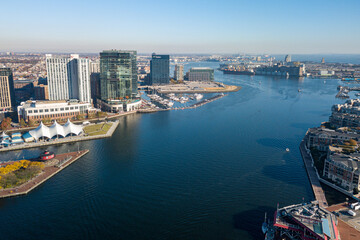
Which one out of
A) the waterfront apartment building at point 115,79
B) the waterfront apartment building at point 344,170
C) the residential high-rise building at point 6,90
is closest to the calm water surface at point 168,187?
the waterfront apartment building at point 344,170

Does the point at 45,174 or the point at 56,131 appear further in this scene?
the point at 56,131

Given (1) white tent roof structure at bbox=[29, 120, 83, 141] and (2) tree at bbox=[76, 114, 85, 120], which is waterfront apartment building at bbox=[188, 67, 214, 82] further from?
(1) white tent roof structure at bbox=[29, 120, 83, 141]

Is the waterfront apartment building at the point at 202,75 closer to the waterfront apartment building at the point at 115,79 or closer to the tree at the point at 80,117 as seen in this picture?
the waterfront apartment building at the point at 115,79

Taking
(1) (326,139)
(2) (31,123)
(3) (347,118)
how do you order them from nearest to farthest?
(1) (326,139) < (3) (347,118) < (2) (31,123)

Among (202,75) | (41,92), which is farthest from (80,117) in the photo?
(202,75)

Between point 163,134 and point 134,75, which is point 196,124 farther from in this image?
point 134,75

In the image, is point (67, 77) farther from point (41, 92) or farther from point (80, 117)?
point (80, 117)

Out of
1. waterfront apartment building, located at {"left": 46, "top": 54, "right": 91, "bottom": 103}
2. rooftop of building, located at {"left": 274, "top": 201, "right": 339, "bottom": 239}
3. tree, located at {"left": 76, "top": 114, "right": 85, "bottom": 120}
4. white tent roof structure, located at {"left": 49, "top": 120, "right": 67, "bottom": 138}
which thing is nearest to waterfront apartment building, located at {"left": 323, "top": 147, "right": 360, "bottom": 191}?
rooftop of building, located at {"left": 274, "top": 201, "right": 339, "bottom": 239}
